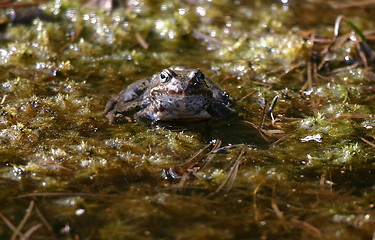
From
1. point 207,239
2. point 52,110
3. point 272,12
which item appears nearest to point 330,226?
point 207,239

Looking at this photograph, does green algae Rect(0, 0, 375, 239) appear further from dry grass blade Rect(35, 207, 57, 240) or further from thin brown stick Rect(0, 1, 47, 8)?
thin brown stick Rect(0, 1, 47, 8)

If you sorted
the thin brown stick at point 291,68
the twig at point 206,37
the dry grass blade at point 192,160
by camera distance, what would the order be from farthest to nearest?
the twig at point 206,37 → the thin brown stick at point 291,68 → the dry grass blade at point 192,160

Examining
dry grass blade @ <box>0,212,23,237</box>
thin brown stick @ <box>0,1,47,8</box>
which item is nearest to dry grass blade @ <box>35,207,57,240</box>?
dry grass blade @ <box>0,212,23,237</box>

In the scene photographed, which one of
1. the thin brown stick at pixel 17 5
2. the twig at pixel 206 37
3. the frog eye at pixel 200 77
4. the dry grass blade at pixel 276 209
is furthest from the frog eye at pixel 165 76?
the thin brown stick at pixel 17 5

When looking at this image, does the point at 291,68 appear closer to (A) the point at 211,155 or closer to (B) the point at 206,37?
(B) the point at 206,37

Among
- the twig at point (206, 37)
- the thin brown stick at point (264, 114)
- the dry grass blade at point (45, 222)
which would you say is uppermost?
the dry grass blade at point (45, 222)

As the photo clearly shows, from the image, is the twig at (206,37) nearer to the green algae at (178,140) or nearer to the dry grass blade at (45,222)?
the green algae at (178,140)
